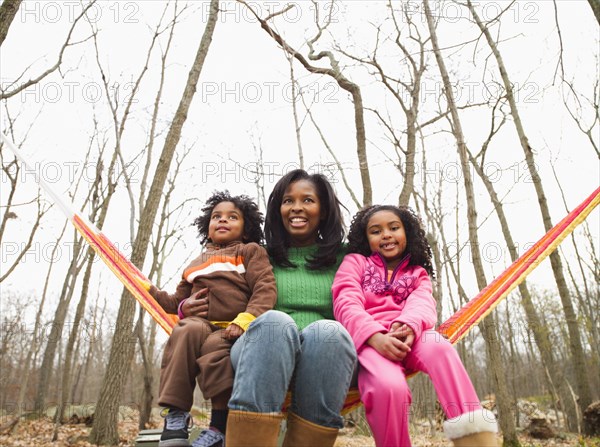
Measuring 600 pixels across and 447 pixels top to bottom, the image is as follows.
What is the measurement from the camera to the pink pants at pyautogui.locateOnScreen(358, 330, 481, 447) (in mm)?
1137

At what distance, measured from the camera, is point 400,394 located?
3.78ft

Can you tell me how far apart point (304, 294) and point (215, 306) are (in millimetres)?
288

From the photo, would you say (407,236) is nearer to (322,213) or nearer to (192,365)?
(322,213)

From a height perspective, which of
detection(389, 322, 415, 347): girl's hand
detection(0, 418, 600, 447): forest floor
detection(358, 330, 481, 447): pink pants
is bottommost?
detection(0, 418, 600, 447): forest floor

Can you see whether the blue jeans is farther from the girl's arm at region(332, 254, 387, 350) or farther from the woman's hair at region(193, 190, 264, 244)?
the woman's hair at region(193, 190, 264, 244)

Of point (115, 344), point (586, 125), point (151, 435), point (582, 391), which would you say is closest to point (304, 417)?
point (151, 435)

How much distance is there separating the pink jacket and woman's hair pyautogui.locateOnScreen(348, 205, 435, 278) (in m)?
0.04

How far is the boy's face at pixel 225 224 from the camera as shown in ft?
5.78

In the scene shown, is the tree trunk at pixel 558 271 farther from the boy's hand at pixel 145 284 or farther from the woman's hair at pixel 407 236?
the boy's hand at pixel 145 284

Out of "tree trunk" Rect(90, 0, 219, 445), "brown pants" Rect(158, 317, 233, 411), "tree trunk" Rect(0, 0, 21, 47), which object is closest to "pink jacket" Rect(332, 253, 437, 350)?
"brown pants" Rect(158, 317, 233, 411)

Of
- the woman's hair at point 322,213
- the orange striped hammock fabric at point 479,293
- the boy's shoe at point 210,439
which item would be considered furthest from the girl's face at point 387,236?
the boy's shoe at point 210,439

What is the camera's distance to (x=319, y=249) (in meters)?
1.70

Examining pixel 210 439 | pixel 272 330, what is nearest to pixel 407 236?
pixel 272 330

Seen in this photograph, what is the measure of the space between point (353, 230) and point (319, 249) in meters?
0.16
